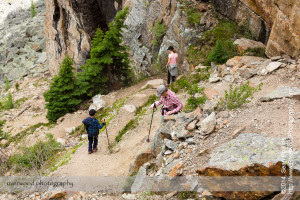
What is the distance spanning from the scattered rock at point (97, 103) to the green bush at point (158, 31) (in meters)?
6.10

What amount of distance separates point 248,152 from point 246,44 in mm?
10161

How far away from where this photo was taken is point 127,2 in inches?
840

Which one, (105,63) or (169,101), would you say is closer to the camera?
(169,101)

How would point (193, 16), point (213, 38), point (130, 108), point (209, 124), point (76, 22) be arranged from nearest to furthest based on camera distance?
point (209, 124) → point (130, 108) → point (213, 38) → point (193, 16) → point (76, 22)

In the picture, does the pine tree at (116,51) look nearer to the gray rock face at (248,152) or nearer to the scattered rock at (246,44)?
the scattered rock at (246,44)

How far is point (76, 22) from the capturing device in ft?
74.8

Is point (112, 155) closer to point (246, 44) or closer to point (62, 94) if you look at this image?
point (62, 94)

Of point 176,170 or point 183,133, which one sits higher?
point 183,133

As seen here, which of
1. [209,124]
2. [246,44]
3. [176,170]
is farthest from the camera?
[246,44]

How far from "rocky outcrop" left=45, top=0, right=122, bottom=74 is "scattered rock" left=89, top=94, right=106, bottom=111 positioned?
8.57m

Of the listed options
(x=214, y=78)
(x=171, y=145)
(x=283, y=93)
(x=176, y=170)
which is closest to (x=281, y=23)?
(x=214, y=78)

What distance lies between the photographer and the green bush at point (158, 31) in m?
17.8

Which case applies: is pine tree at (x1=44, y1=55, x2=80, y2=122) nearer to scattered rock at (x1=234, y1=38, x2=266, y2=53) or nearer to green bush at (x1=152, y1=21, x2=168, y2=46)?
green bush at (x1=152, y1=21, x2=168, y2=46)

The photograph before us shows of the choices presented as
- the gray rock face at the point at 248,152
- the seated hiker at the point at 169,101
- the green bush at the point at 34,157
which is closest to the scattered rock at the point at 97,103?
the green bush at the point at 34,157
